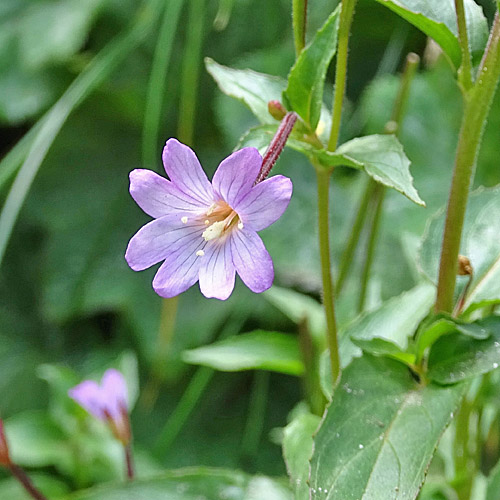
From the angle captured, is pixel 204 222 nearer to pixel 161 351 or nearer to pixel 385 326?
pixel 385 326

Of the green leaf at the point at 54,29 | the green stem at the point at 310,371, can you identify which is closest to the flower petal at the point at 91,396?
the green stem at the point at 310,371

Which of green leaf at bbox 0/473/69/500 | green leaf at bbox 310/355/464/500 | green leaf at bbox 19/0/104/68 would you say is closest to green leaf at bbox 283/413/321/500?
green leaf at bbox 310/355/464/500

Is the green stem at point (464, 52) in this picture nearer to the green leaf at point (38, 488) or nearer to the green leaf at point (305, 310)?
the green leaf at point (305, 310)

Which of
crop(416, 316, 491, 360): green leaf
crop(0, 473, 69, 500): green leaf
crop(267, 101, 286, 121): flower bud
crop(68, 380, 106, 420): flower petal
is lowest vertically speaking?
crop(0, 473, 69, 500): green leaf

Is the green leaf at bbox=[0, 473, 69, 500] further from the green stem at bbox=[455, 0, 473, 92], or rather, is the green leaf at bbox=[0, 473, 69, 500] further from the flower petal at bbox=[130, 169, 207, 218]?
the green stem at bbox=[455, 0, 473, 92]

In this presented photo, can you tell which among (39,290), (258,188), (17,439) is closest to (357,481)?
(258,188)

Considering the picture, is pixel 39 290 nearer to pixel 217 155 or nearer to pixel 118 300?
pixel 118 300

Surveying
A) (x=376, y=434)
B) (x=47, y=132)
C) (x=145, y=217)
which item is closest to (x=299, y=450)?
(x=376, y=434)
